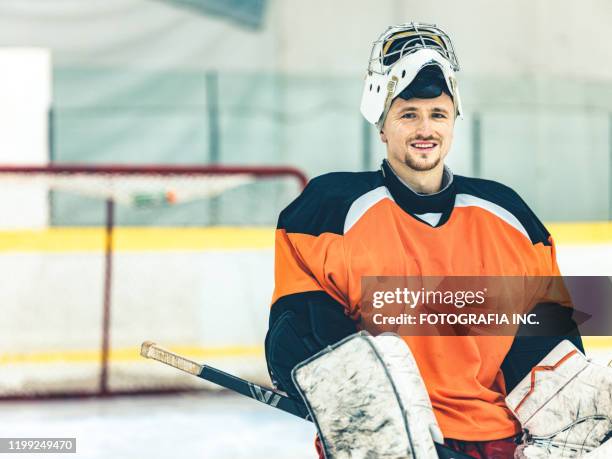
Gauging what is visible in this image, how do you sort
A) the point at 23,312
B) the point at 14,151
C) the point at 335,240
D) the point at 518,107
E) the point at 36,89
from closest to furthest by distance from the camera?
the point at 335,240, the point at 23,312, the point at 14,151, the point at 36,89, the point at 518,107

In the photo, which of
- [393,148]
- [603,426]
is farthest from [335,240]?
[603,426]

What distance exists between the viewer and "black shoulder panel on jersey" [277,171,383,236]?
64.1 inches

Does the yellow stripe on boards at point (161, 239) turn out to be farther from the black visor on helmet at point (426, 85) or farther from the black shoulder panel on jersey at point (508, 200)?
the black visor on helmet at point (426, 85)

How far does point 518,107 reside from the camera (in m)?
6.24

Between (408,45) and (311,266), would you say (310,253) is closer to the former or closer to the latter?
(311,266)

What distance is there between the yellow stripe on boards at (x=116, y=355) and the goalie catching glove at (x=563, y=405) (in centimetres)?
210

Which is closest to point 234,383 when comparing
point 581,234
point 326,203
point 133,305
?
point 326,203

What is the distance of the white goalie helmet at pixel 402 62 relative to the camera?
169 centimetres

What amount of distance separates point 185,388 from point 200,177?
0.94 m

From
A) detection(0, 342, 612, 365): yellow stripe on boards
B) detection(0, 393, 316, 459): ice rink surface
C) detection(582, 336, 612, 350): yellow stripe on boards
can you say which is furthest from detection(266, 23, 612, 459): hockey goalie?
detection(0, 342, 612, 365): yellow stripe on boards

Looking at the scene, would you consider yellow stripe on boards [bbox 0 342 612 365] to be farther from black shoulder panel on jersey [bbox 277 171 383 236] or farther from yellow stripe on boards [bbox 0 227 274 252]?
black shoulder panel on jersey [bbox 277 171 383 236]

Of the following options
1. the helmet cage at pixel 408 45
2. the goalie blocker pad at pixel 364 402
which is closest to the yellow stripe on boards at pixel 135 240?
the helmet cage at pixel 408 45

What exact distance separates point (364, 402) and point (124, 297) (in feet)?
8.12

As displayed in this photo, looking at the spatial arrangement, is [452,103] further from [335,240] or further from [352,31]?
[352,31]
